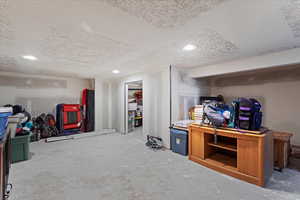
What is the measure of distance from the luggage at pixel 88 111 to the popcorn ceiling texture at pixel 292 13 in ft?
19.0

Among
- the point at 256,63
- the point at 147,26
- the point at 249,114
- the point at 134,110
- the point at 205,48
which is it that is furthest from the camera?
the point at 134,110

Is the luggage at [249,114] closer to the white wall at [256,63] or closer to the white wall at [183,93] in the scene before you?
the white wall at [256,63]

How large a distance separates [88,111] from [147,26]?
4824 millimetres

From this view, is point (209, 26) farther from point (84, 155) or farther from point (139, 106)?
point (139, 106)

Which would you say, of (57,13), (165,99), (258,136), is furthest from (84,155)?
(258,136)

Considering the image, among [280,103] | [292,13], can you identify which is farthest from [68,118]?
[280,103]

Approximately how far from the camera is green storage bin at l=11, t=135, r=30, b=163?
9.20 feet

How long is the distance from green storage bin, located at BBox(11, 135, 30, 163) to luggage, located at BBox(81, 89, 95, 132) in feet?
8.49

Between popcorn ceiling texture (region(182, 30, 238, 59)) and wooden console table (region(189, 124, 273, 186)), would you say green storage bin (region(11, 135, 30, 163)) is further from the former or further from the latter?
popcorn ceiling texture (region(182, 30, 238, 59))

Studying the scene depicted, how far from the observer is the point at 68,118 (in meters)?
5.12

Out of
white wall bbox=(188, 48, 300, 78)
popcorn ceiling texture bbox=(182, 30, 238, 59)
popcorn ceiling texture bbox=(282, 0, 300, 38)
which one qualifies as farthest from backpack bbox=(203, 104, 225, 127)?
popcorn ceiling texture bbox=(282, 0, 300, 38)

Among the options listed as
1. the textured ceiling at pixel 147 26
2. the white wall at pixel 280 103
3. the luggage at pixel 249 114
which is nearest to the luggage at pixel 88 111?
the textured ceiling at pixel 147 26

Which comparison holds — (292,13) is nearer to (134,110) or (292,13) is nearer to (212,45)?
(212,45)

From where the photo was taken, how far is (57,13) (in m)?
1.42
